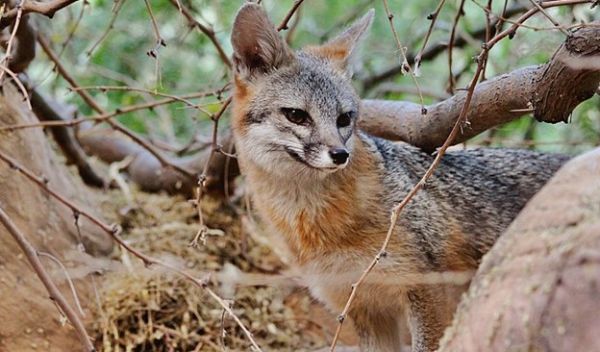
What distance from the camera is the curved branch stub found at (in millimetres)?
2822

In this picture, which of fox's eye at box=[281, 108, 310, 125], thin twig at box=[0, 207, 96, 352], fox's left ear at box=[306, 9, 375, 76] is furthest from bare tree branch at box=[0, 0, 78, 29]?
fox's left ear at box=[306, 9, 375, 76]

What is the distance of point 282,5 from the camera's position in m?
7.72

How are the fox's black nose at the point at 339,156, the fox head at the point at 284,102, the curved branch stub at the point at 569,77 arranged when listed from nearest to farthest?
1. the curved branch stub at the point at 569,77
2. the fox's black nose at the point at 339,156
3. the fox head at the point at 284,102

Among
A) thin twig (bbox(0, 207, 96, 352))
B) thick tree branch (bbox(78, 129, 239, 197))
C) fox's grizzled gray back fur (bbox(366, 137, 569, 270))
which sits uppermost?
fox's grizzled gray back fur (bbox(366, 137, 569, 270))

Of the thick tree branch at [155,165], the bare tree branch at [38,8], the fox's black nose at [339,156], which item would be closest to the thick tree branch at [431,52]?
the thick tree branch at [155,165]

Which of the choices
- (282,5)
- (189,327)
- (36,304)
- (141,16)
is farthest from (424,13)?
(36,304)

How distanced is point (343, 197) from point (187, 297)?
1213mm

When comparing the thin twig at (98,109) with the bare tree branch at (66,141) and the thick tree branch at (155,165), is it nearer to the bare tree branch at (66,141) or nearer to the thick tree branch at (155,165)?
the thick tree branch at (155,165)

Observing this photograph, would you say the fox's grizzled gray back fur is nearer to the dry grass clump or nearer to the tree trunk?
the dry grass clump

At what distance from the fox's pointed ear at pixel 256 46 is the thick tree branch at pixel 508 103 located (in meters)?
0.77

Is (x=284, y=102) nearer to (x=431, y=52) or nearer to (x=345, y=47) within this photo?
(x=345, y=47)

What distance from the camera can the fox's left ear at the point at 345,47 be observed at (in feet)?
13.5

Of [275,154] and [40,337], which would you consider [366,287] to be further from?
[40,337]

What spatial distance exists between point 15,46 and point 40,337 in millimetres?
1454
